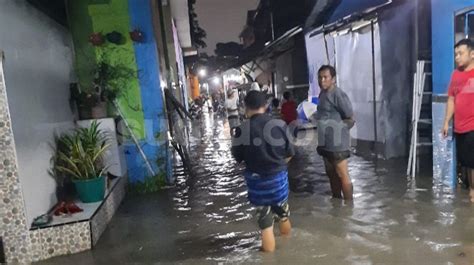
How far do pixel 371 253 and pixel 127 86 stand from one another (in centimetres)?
454

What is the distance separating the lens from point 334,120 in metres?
5.18

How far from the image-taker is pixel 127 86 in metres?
6.66

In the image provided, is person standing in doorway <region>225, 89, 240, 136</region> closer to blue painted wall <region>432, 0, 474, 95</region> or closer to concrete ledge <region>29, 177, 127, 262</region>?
blue painted wall <region>432, 0, 474, 95</region>

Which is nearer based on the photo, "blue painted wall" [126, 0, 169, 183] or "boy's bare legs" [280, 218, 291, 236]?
"boy's bare legs" [280, 218, 291, 236]

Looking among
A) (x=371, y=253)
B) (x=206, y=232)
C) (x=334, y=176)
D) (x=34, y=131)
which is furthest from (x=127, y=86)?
(x=371, y=253)

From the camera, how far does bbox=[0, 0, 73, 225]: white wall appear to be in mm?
4191

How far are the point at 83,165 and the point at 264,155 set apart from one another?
2.52 meters

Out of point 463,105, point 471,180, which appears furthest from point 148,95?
point 471,180

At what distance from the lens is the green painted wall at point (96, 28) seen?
21.3 feet

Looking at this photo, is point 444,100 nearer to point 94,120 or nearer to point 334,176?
point 334,176

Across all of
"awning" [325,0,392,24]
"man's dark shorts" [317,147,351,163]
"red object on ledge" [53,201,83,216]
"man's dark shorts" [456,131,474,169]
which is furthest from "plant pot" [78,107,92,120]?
"awning" [325,0,392,24]

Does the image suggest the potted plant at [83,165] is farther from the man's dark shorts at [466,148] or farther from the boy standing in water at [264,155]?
the man's dark shorts at [466,148]

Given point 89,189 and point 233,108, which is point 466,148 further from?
point 233,108

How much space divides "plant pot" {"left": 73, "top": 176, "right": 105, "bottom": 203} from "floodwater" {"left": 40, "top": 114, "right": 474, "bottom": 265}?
433 mm
